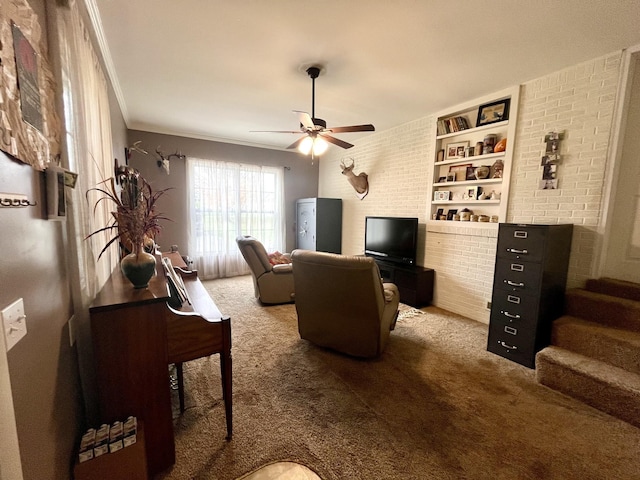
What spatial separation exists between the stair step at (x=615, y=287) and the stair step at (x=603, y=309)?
0.05 meters

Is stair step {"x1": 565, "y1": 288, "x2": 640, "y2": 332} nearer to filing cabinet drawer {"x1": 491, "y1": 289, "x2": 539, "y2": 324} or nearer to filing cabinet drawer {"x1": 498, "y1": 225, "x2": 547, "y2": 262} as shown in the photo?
filing cabinet drawer {"x1": 491, "y1": 289, "x2": 539, "y2": 324}

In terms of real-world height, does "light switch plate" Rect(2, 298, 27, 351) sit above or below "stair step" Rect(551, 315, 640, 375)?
above

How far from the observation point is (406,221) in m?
3.97

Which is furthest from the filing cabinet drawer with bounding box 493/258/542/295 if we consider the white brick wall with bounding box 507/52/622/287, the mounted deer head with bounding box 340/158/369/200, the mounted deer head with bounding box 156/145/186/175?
the mounted deer head with bounding box 156/145/186/175

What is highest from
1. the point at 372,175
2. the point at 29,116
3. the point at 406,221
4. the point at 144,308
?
the point at 372,175

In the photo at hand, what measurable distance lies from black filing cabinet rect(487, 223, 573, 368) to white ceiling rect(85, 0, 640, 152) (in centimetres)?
149

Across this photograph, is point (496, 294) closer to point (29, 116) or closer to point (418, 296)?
point (418, 296)

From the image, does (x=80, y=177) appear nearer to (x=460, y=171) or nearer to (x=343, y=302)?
(x=343, y=302)

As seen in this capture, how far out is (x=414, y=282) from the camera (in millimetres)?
3715

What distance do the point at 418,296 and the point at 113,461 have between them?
3.40m

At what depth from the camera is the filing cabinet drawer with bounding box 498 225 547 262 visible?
90.9 inches

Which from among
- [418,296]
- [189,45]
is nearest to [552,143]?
[418,296]

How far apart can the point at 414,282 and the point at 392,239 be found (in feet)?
2.60

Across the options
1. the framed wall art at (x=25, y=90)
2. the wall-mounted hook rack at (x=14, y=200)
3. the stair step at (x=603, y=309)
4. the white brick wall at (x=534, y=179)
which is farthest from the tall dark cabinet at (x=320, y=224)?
the wall-mounted hook rack at (x=14, y=200)
